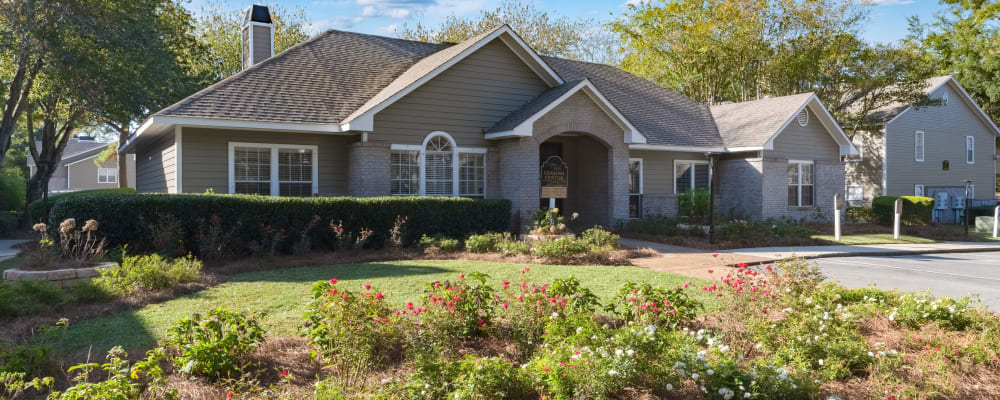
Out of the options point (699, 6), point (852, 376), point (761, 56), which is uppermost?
point (699, 6)

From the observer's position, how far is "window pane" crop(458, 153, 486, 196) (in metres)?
16.9

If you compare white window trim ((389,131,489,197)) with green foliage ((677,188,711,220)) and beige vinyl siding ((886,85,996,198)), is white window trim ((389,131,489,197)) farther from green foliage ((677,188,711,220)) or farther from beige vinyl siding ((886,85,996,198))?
beige vinyl siding ((886,85,996,198))

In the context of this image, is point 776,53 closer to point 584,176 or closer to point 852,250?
point 584,176

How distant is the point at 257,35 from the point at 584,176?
1083 centimetres

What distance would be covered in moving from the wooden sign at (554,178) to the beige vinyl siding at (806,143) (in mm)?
8324

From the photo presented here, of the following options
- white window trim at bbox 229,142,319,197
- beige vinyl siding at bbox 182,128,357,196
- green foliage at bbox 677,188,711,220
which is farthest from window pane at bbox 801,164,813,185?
white window trim at bbox 229,142,319,197

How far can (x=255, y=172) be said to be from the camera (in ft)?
48.7

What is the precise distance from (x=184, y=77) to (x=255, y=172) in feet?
39.1

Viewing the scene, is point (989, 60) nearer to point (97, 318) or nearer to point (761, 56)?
point (761, 56)

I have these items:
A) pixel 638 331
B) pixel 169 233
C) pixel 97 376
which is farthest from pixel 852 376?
pixel 169 233

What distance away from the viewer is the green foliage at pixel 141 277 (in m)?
8.03

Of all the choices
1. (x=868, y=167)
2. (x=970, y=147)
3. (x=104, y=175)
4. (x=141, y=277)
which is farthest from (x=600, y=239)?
(x=104, y=175)

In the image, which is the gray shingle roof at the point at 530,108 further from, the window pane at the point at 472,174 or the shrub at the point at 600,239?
the shrub at the point at 600,239

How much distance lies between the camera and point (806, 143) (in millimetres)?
22234
